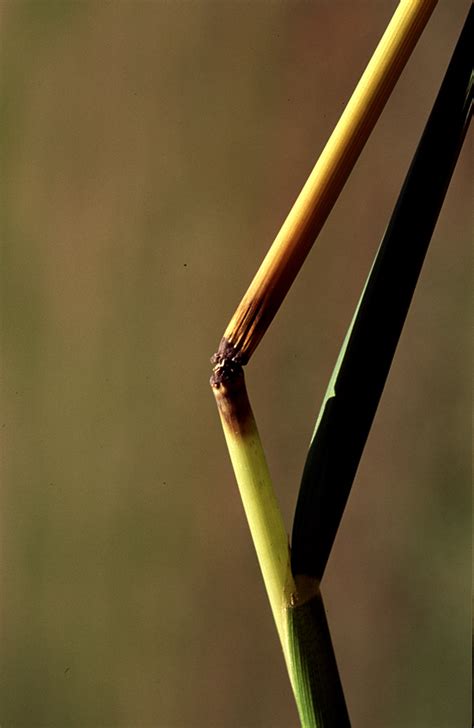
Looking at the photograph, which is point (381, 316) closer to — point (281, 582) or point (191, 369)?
point (281, 582)

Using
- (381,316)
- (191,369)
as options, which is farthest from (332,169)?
(191,369)

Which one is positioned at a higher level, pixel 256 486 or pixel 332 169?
pixel 332 169

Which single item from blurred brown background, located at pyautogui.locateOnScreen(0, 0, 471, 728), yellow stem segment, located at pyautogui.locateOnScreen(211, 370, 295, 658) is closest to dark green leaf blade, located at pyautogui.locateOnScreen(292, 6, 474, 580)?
yellow stem segment, located at pyautogui.locateOnScreen(211, 370, 295, 658)

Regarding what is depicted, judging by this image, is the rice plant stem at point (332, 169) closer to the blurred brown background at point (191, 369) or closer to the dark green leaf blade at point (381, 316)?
the dark green leaf blade at point (381, 316)

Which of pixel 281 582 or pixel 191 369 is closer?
pixel 281 582

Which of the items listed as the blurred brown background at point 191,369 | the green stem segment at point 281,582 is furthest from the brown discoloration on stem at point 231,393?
the blurred brown background at point 191,369

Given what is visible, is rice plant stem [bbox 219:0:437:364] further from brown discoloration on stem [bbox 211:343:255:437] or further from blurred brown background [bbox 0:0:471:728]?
blurred brown background [bbox 0:0:471:728]
